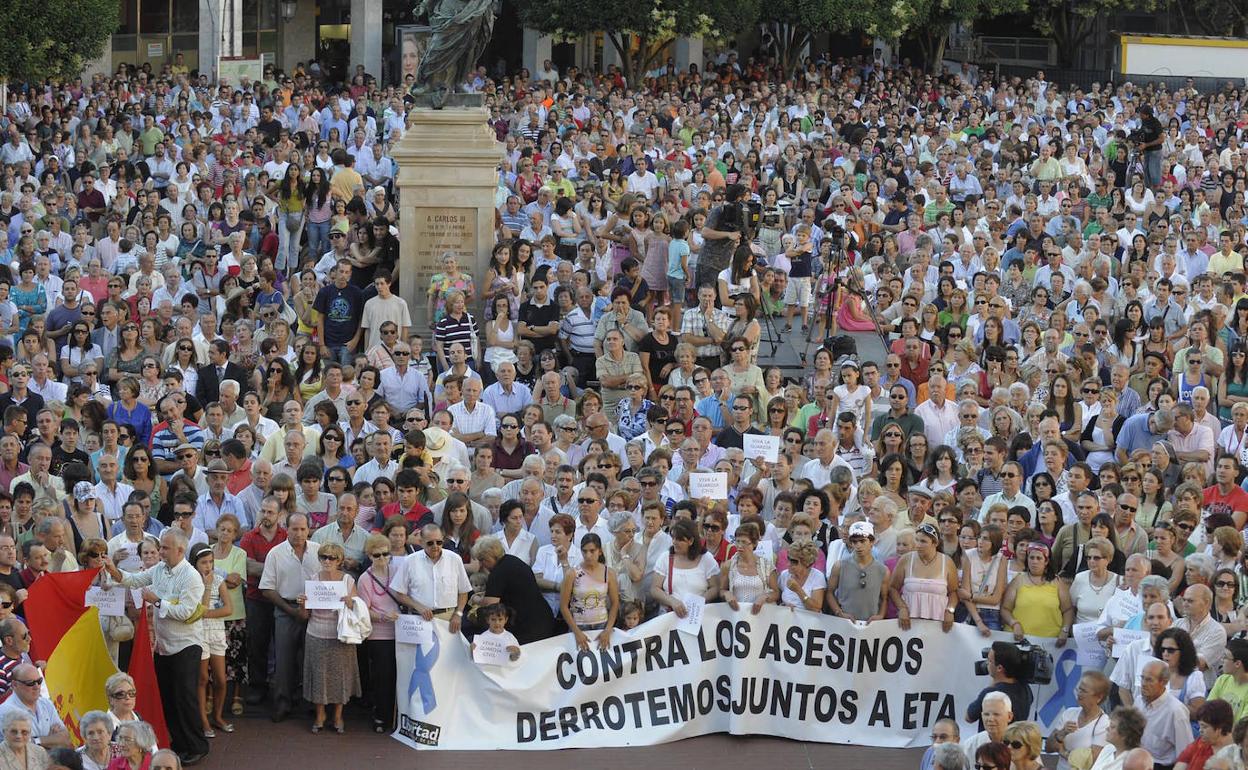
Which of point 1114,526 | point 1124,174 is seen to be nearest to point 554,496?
point 1114,526

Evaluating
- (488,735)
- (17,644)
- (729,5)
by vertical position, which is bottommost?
(488,735)

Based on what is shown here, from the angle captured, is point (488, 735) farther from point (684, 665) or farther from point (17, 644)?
point (17, 644)

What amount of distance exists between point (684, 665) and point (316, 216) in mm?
11096

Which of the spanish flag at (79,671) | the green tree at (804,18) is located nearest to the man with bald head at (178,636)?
Answer: the spanish flag at (79,671)

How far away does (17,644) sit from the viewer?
1234 cm

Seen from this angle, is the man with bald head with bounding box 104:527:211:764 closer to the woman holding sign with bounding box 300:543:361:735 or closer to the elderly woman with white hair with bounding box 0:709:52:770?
the woman holding sign with bounding box 300:543:361:735

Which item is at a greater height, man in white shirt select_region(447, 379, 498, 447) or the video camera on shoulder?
man in white shirt select_region(447, 379, 498, 447)

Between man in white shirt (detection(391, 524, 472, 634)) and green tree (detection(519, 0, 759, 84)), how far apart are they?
29.2 metres

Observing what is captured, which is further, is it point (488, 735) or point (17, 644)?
point (488, 735)

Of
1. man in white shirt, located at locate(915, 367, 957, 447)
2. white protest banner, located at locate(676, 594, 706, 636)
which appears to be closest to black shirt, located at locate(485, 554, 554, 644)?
white protest banner, located at locate(676, 594, 706, 636)

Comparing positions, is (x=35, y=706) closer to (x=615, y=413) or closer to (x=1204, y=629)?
(x=1204, y=629)

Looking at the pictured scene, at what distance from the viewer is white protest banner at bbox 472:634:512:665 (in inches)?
533

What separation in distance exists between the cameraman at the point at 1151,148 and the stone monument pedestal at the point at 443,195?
1312 centimetres

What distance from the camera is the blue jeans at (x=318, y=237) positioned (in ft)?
76.8
